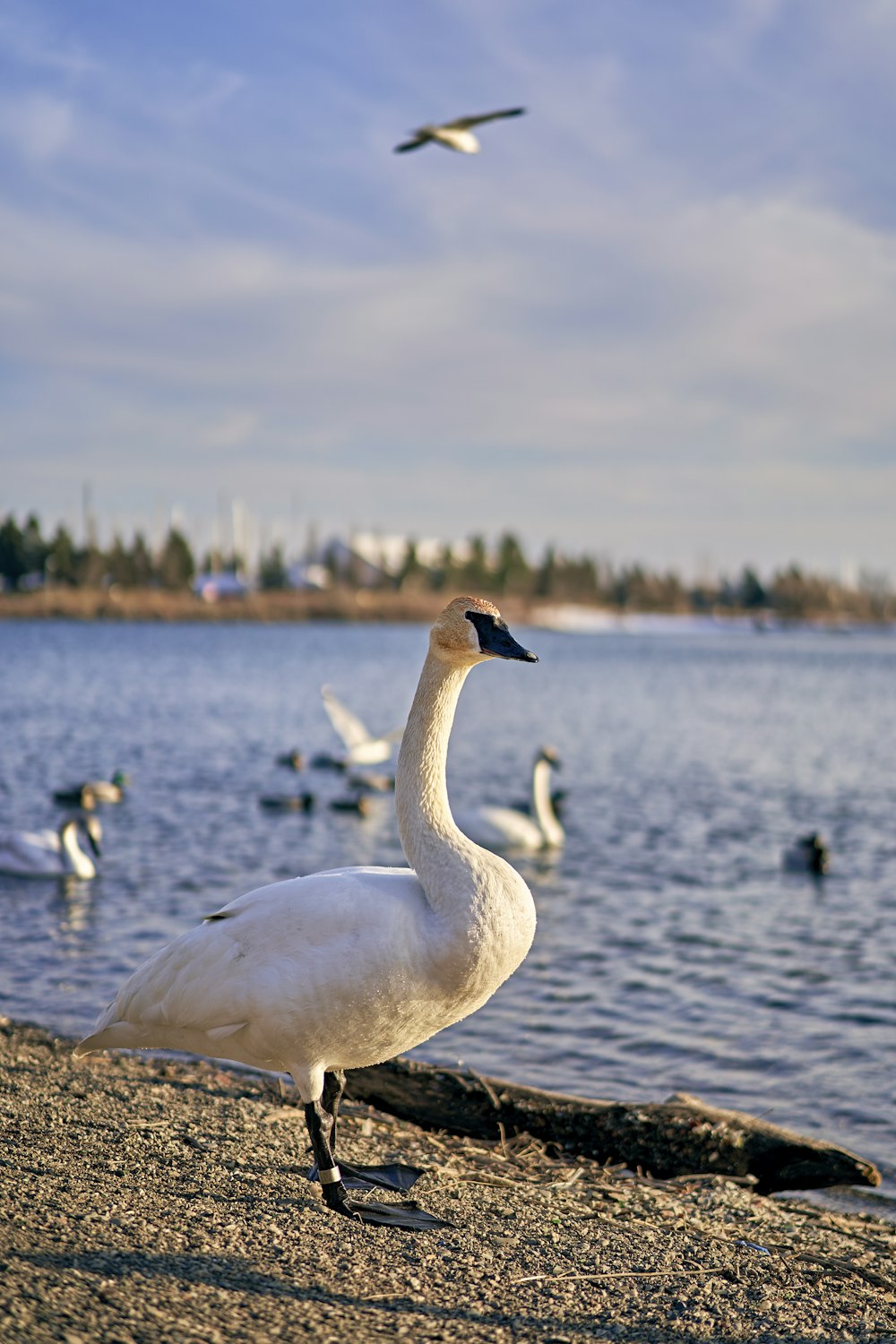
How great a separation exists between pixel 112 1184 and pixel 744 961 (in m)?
8.28

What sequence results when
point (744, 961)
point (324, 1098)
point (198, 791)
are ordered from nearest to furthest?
point (324, 1098), point (744, 961), point (198, 791)

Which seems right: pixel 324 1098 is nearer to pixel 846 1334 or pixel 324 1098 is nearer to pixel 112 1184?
pixel 112 1184

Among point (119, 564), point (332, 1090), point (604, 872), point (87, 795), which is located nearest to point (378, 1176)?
point (332, 1090)

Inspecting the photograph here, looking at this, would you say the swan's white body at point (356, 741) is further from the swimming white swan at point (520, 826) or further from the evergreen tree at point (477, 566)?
the evergreen tree at point (477, 566)

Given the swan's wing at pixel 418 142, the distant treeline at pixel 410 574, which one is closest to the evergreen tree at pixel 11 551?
the distant treeline at pixel 410 574

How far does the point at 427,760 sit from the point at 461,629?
2.00 ft

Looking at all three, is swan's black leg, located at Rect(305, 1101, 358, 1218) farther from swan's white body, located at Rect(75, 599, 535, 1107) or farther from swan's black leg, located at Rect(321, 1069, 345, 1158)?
swan's black leg, located at Rect(321, 1069, 345, 1158)

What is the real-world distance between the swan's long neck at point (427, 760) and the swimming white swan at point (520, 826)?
12825 mm

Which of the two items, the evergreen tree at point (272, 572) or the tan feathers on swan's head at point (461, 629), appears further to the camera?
the evergreen tree at point (272, 572)

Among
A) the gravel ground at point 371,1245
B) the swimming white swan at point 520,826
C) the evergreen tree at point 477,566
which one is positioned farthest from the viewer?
the evergreen tree at point 477,566

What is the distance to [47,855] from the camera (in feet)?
48.9

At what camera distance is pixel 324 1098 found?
218 inches

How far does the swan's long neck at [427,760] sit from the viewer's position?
17.2 feet

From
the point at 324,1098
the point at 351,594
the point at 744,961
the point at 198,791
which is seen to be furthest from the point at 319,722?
the point at 351,594
